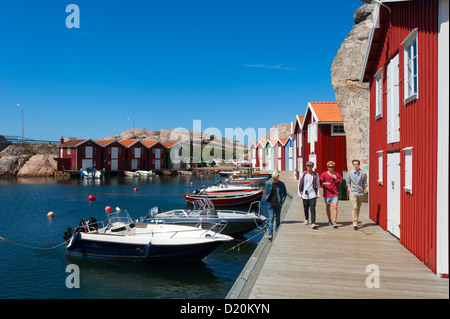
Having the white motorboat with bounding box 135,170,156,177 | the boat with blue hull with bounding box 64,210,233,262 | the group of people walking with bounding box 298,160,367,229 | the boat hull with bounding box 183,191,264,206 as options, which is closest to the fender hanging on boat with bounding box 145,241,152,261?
the boat with blue hull with bounding box 64,210,233,262

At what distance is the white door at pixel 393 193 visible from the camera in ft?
36.0

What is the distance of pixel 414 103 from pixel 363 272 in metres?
4.41

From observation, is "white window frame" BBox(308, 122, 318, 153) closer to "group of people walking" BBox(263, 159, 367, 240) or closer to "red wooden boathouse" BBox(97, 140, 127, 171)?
"group of people walking" BBox(263, 159, 367, 240)

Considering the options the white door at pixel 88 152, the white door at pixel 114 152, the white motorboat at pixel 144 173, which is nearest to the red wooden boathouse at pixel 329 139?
the white motorboat at pixel 144 173

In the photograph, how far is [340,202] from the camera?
20.6 metres

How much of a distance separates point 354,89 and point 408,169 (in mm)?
17805

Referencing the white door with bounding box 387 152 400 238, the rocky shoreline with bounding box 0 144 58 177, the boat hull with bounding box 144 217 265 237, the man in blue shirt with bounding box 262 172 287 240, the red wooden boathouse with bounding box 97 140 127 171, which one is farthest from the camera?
the rocky shoreline with bounding box 0 144 58 177

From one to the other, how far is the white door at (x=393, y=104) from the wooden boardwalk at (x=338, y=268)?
3152 mm

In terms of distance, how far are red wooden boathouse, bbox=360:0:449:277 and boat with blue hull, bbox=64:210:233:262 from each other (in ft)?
19.4

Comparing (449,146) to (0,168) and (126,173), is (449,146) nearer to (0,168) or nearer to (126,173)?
(126,173)

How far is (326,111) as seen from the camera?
32875mm

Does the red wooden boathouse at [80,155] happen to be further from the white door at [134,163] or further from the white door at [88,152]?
the white door at [134,163]

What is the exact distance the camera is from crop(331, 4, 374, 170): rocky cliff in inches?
991
